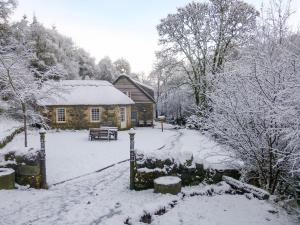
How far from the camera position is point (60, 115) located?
2734 centimetres

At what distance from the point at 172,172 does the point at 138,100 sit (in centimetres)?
2399

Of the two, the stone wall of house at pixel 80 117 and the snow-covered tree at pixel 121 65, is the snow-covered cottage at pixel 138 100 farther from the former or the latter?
the snow-covered tree at pixel 121 65

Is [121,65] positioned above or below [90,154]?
above

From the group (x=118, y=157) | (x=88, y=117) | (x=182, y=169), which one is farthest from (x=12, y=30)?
(x=182, y=169)

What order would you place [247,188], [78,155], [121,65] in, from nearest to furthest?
[247,188]
[78,155]
[121,65]

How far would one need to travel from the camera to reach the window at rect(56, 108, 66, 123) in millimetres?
27266

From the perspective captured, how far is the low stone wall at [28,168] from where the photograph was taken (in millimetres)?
9914

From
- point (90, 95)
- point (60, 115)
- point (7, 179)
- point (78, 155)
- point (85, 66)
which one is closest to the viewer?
point (7, 179)

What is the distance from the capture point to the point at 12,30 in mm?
29547

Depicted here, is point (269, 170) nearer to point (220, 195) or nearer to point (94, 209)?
point (220, 195)

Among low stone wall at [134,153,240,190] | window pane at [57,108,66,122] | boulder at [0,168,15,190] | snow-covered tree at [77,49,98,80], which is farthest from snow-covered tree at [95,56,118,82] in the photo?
low stone wall at [134,153,240,190]

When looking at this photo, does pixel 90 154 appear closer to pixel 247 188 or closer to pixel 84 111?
pixel 247 188

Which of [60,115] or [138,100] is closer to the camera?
[60,115]

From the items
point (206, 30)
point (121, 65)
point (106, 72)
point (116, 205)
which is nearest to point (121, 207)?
point (116, 205)
